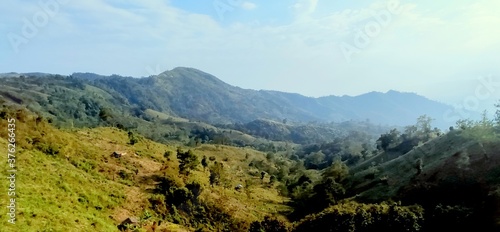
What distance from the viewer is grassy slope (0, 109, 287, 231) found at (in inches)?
1403

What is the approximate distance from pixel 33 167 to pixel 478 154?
70.5 metres

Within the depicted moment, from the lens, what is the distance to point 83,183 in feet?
155

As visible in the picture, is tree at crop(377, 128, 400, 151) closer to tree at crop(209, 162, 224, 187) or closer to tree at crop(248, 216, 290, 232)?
tree at crop(209, 162, 224, 187)

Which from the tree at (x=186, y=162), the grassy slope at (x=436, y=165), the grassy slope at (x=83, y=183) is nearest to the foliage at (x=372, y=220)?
the grassy slope at (x=83, y=183)

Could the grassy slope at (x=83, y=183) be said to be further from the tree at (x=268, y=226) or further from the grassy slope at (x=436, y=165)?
the grassy slope at (x=436, y=165)

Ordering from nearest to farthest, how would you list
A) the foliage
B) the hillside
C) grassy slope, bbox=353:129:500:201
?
the hillside, the foliage, grassy slope, bbox=353:129:500:201

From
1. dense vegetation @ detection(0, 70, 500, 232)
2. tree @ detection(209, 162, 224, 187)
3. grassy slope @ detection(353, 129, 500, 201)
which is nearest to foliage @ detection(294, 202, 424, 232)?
dense vegetation @ detection(0, 70, 500, 232)

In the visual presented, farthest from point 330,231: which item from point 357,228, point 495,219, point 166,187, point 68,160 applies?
point 68,160

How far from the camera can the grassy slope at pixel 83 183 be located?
35625 millimetres

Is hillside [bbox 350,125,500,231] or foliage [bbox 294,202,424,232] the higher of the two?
hillside [bbox 350,125,500,231]

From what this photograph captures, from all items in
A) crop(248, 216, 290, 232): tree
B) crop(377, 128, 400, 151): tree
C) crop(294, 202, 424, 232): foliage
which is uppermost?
crop(377, 128, 400, 151): tree

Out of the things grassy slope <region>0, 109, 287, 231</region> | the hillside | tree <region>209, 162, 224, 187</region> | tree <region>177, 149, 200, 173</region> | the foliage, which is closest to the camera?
grassy slope <region>0, 109, 287, 231</region>

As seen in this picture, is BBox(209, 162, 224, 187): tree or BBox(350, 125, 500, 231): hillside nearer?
BBox(350, 125, 500, 231): hillside

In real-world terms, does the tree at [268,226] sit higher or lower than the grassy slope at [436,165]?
lower
